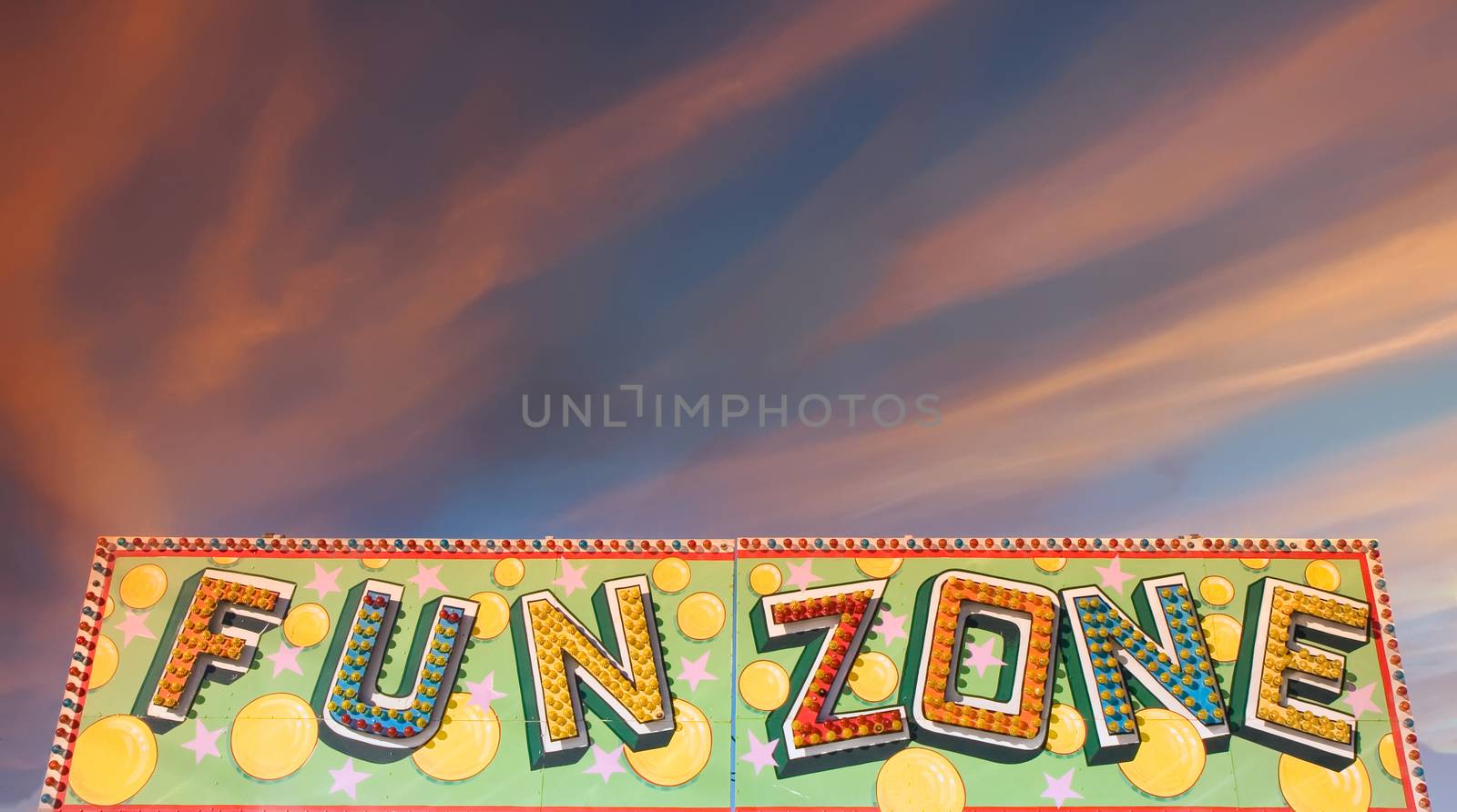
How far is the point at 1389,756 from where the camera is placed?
1043cm

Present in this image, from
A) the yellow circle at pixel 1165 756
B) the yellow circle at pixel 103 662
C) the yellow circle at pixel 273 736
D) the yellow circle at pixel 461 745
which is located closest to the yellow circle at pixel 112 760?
the yellow circle at pixel 103 662

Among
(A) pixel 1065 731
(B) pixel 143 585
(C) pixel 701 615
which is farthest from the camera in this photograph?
(B) pixel 143 585

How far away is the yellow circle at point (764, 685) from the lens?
10.6m

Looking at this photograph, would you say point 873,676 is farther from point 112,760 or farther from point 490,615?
point 112,760

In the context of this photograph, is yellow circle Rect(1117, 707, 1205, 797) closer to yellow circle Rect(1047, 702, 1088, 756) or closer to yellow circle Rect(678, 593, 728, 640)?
yellow circle Rect(1047, 702, 1088, 756)

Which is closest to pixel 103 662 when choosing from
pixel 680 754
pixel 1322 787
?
pixel 680 754

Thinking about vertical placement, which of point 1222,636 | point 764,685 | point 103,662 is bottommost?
point 764,685

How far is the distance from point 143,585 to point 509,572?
3.68 m

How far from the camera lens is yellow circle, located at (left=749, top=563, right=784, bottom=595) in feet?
36.3

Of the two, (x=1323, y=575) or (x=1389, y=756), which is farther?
(x=1323, y=575)

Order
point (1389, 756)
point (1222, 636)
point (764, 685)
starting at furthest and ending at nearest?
point (1222, 636)
point (764, 685)
point (1389, 756)

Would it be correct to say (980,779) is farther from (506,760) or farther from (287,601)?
(287,601)

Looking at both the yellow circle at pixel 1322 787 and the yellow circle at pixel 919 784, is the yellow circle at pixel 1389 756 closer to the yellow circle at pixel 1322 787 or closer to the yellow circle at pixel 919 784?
the yellow circle at pixel 1322 787

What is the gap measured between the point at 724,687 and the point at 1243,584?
5.23m
